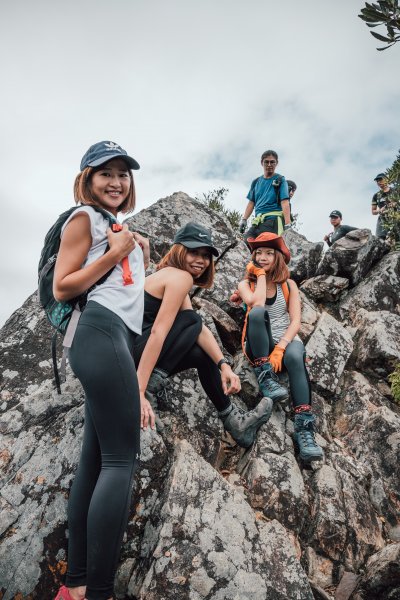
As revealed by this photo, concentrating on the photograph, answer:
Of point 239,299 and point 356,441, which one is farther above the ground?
point 239,299

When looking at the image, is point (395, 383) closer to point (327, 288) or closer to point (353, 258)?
point (327, 288)

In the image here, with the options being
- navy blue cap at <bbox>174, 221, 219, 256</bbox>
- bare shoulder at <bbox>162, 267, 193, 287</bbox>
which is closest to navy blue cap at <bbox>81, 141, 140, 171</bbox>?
bare shoulder at <bbox>162, 267, 193, 287</bbox>

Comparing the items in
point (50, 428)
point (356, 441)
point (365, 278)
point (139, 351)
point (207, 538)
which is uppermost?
point (365, 278)

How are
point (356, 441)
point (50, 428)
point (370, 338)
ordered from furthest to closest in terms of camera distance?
1. point (370, 338)
2. point (356, 441)
3. point (50, 428)

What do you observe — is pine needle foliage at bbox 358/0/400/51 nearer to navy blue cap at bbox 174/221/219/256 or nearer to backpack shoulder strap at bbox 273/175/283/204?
navy blue cap at bbox 174/221/219/256

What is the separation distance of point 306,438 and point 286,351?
3.68 ft

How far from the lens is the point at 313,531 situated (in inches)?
155

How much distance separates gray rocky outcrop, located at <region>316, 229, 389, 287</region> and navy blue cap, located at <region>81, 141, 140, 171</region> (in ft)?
25.5

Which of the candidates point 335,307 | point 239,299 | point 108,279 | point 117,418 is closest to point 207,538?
point 117,418

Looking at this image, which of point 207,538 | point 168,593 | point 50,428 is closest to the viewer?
point 168,593

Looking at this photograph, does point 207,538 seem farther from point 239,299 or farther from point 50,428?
point 239,299

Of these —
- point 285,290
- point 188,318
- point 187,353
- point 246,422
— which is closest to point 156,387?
point 187,353

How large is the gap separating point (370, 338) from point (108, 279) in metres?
5.57

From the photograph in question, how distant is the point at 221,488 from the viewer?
11.7ft
